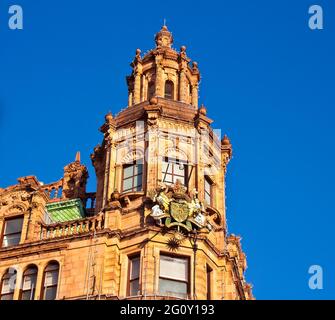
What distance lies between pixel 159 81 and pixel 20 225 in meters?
12.0

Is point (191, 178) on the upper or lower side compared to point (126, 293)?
upper

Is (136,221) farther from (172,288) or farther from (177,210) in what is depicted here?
(172,288)

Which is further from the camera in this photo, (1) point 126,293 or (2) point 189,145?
(2) point 189,145

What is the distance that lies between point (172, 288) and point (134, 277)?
72.3 inches

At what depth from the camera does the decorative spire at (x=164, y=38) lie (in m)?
53.6

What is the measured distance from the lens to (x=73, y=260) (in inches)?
1623

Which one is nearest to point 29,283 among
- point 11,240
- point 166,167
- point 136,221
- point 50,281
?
point 50,281

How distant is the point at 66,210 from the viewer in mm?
46312

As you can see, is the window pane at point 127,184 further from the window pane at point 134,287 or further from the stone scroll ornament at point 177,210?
the window pane at point 134,287

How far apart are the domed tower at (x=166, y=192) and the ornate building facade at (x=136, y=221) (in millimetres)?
53

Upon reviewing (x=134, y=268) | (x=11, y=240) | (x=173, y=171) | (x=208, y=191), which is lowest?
(x=134, y=268)
